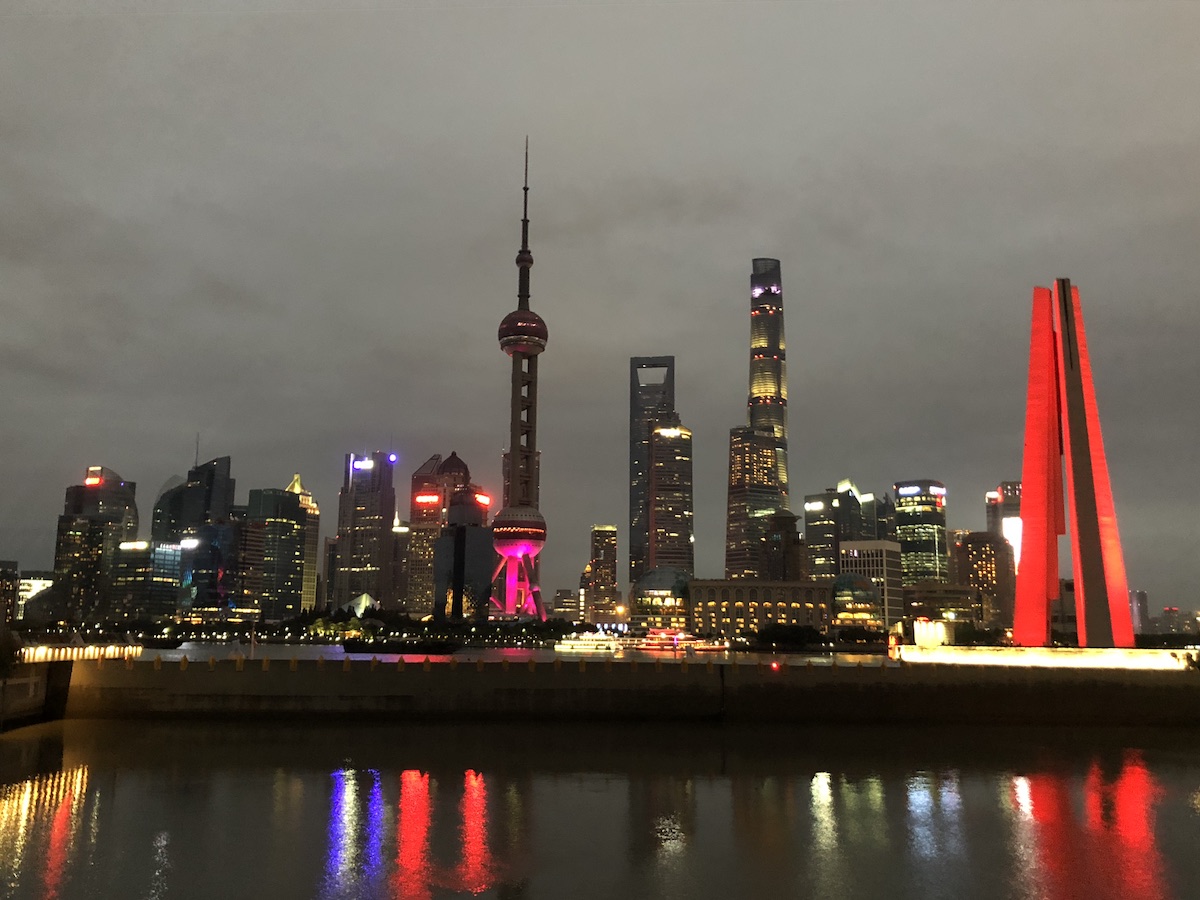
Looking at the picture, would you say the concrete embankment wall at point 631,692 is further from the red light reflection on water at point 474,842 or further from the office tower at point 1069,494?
the red light reflection on water at point 474,842

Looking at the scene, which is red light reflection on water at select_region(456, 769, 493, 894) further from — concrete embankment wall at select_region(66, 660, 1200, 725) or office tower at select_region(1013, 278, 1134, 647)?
office tower at select_region(1013, 278, 1134, 647)

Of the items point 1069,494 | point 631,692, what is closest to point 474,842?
point 631,692

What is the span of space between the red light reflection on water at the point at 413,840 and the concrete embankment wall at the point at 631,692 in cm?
1963

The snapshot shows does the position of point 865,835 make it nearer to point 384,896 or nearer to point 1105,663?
point 384,896

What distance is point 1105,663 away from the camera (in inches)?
2377

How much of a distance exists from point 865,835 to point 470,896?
44.5ft

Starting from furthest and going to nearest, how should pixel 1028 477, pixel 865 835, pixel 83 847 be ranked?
pixel 1028 477 < pixel 865 835 < pixel 83 847

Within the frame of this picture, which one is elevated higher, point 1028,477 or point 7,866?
point 1028,477

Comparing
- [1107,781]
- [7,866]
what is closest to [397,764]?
[7,866]

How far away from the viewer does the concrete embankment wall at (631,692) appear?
5647 cm

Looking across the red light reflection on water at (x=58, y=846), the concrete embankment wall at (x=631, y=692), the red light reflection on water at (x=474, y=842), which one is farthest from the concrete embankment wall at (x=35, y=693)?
the red light reflection on water at (x=474, y=842)

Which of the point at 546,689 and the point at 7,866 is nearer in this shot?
the point at 7,866

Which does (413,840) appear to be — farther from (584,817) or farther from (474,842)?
(584,817)

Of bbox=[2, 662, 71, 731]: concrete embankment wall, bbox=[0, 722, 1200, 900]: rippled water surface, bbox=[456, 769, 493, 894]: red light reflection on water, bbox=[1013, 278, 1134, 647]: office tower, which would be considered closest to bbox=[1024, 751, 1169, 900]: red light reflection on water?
bbox=[0, 722, 1200, 900]: rippled water surface
